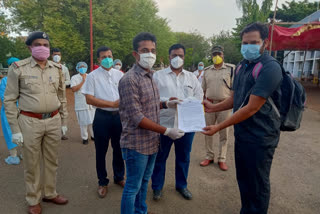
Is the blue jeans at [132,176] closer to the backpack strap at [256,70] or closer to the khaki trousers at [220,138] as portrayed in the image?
the backpack strap at [256,70]

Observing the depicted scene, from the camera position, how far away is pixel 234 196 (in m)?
3.29

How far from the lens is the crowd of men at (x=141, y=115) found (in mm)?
2131

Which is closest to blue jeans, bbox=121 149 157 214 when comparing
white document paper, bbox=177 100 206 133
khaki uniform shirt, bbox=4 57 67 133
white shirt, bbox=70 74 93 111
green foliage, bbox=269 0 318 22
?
white document paper, bbox=177 100 206 133

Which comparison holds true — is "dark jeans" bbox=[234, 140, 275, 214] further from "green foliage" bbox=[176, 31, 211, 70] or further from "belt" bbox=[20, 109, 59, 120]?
"green foliage" bbox=[176, 31, 211, 70]

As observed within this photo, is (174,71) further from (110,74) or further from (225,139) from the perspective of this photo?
(225,139)

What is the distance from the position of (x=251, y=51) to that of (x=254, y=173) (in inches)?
48.3

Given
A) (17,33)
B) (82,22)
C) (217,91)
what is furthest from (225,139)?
(17,33)

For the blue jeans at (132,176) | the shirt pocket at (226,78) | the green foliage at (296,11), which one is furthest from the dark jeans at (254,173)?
the green foliage at (296,11)

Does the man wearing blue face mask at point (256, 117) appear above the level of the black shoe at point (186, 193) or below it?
above

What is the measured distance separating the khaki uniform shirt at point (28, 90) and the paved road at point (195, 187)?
4.24 feet

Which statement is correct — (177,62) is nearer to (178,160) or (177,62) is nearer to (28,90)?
(178,160)

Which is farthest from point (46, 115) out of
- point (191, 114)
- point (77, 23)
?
point (77, 23)

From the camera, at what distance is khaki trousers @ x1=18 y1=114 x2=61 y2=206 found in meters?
2.76

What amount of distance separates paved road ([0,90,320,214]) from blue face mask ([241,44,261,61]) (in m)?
2.01
